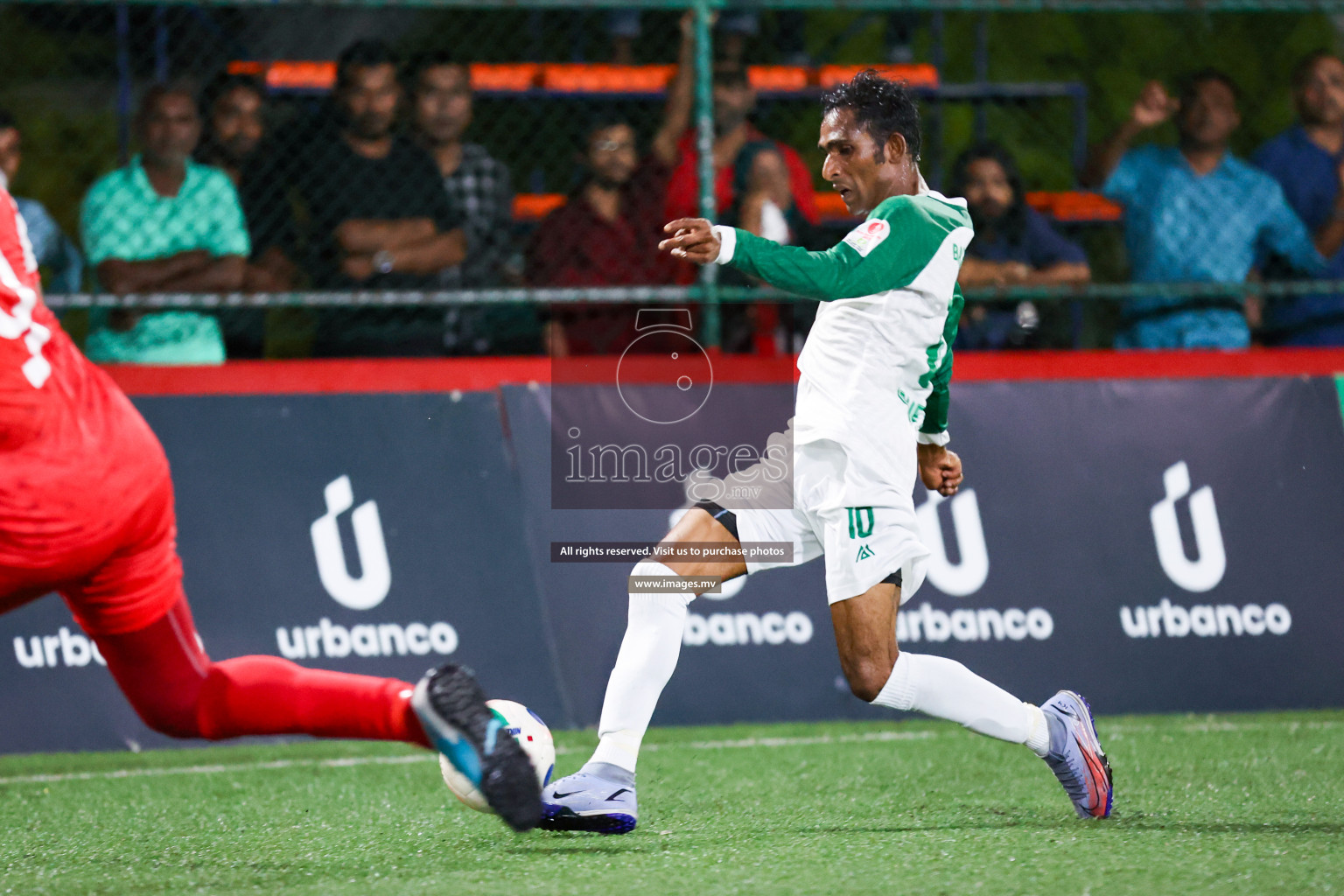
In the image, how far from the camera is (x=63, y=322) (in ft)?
24.6

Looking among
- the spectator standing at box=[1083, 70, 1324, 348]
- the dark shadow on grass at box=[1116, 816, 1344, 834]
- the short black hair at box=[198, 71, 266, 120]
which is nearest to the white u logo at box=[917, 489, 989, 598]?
the spectator standing at box=[1083, 70, 1324, 348]

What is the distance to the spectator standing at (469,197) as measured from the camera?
267 inches

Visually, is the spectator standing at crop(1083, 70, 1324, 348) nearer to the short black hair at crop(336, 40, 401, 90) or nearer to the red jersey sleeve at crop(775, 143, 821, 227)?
the red jersey sleeve at crop(775, 143, 821, 227)

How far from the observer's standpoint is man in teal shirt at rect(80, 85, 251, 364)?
6379mm

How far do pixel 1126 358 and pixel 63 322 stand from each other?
5.01 meters

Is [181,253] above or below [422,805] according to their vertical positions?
above

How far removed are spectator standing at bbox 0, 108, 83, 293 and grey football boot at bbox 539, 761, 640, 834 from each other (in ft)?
13.1

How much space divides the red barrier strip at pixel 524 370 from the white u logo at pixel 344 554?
491 millimetres

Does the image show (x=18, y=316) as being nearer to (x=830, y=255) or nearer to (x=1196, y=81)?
(x=830, y=255)

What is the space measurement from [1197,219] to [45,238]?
519cm

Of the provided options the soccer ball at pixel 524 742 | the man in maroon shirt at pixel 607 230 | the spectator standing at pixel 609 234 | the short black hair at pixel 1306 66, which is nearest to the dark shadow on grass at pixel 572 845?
the soccer ball at pixel 524 742

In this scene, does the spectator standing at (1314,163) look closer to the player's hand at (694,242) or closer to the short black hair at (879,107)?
the short black hair at (879,107)

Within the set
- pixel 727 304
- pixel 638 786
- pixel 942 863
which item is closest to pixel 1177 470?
pixel 727 304

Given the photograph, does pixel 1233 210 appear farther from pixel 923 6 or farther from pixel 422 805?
pixel 422 805
